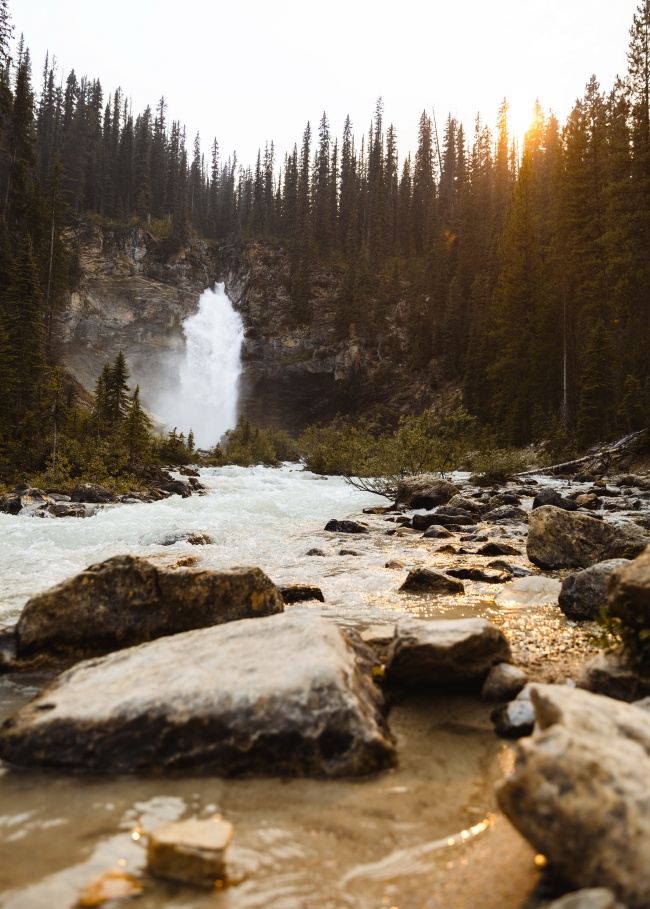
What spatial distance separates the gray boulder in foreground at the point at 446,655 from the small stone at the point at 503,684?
130 millimetres

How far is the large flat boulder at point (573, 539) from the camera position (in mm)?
7215

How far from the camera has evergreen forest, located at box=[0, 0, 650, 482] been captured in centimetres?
2652

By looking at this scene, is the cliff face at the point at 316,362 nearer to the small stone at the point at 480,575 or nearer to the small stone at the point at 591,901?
the small stone at the point at 480,575

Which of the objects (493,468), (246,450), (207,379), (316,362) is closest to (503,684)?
(493,468)

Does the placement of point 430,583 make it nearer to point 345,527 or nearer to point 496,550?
point 496,550

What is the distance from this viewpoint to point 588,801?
1.60 meters

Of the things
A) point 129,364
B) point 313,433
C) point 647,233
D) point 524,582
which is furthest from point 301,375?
point 524,582

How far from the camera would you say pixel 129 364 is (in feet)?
Answer: 203

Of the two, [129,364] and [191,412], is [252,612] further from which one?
[129,364]

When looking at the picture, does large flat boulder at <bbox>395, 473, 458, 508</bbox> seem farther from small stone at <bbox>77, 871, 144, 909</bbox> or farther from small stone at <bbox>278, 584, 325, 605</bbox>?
small stone at <bbox>77, 871, 144, 909</bbox>

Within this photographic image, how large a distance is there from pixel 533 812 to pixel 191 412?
60835 millimetres

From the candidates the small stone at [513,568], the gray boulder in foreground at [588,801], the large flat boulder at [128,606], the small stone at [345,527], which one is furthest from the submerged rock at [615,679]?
the small stone at [345,527]

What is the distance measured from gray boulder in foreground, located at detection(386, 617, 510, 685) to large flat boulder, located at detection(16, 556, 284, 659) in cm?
171

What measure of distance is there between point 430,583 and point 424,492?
396 inches
